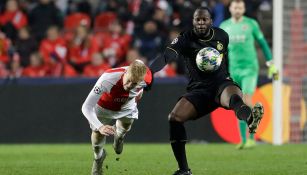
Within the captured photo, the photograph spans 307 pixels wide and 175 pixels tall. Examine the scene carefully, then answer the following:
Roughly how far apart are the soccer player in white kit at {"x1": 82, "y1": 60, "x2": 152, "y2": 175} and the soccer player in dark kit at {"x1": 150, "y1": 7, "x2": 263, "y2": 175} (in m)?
0.38

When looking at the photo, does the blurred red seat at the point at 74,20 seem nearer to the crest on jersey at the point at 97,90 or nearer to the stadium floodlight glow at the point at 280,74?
the stadium floodlight glow at the point at 280,74

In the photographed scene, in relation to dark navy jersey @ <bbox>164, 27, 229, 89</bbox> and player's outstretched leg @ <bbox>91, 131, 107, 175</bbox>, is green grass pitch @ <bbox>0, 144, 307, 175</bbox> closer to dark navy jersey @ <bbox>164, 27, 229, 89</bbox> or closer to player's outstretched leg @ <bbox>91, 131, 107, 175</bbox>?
player's outstretched leg @ <bbox>91, 131, 107, 175</bbox>

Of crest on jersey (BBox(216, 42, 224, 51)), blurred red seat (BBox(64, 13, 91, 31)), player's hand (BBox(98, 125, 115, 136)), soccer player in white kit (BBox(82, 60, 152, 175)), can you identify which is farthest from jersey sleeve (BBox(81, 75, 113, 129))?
blurred red seat (BBox(64, 13, 91, 31))

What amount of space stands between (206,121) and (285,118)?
61.8 inches

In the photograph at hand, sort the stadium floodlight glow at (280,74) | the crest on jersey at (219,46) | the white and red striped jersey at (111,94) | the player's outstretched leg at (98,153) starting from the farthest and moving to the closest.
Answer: the stadium floodlight glow at (280,74), the player's outstretched leg at (98,153), the crest on jersey at (219,46), the white and red striped jersey at (111,94)

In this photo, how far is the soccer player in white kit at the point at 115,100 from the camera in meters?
8.34

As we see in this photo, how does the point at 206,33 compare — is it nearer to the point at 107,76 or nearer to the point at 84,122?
the point at 107,76

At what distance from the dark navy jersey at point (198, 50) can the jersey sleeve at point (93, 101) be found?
76 centimetres

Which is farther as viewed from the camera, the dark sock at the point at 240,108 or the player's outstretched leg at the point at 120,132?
the player's outstretched leg at the point at 120,132

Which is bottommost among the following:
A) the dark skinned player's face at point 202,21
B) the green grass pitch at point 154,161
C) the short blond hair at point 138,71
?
the green grass pitch at point 154,161

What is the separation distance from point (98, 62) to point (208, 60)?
8.90 m

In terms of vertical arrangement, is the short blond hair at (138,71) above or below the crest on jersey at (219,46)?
below

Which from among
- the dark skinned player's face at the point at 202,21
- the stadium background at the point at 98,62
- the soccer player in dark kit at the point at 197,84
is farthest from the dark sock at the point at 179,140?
the stadium background at the point at 98,62

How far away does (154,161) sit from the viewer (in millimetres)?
11344
